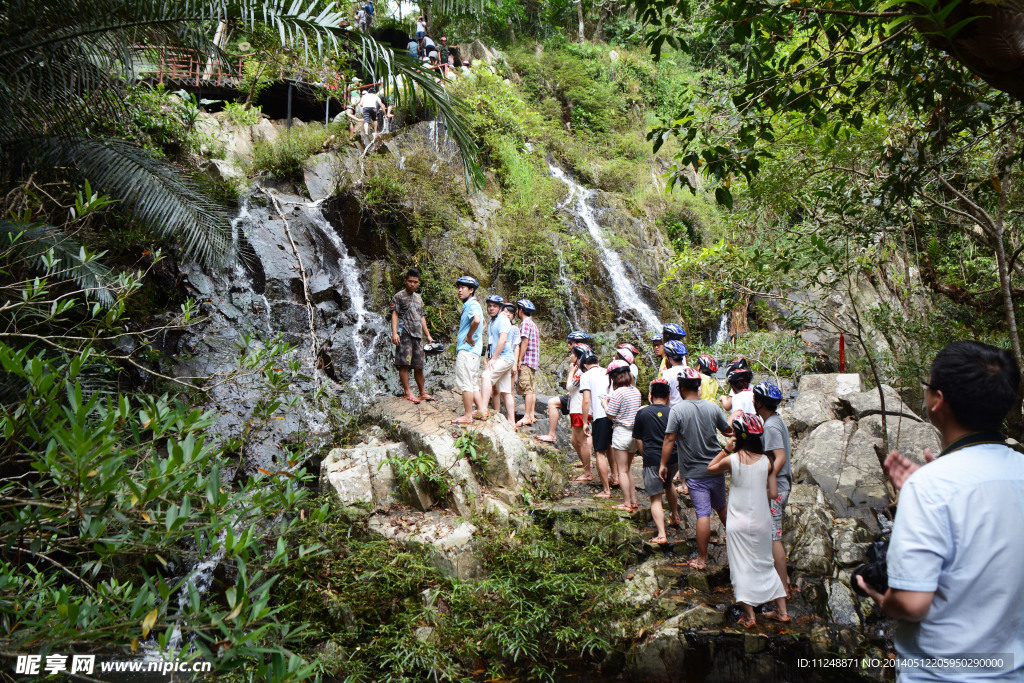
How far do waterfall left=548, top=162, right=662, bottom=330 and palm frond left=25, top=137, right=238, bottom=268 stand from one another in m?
9.22

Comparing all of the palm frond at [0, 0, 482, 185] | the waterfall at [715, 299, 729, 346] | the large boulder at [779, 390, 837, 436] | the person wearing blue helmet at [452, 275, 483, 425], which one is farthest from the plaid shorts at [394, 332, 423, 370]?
the waterfall at [715, 299, 729, 346]

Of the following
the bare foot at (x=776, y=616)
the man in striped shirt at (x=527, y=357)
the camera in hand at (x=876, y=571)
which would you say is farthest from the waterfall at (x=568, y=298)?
the camera in hand at (x=876, y=571)

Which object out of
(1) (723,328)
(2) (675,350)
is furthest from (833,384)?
(2) (675,350)

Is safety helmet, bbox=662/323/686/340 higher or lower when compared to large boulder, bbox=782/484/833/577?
higher

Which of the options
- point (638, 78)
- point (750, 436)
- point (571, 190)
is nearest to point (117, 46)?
point (750, 436)

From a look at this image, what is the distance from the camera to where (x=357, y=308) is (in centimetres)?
1045

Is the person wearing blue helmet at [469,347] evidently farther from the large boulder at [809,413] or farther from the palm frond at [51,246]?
the large boulder at [809,413]

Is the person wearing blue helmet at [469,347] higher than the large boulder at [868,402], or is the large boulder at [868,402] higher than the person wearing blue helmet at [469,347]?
the person wearing blue helmet at [469,347]

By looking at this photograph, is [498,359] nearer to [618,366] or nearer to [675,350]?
[618,366]

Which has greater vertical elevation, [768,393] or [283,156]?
[283,156]

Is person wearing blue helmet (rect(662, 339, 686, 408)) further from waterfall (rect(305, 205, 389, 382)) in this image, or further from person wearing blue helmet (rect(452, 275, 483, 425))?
waterfall (rect(305, 205, 389, 382))

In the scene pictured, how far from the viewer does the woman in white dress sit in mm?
4531

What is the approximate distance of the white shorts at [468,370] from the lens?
7121mm

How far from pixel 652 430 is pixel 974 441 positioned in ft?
12.8
